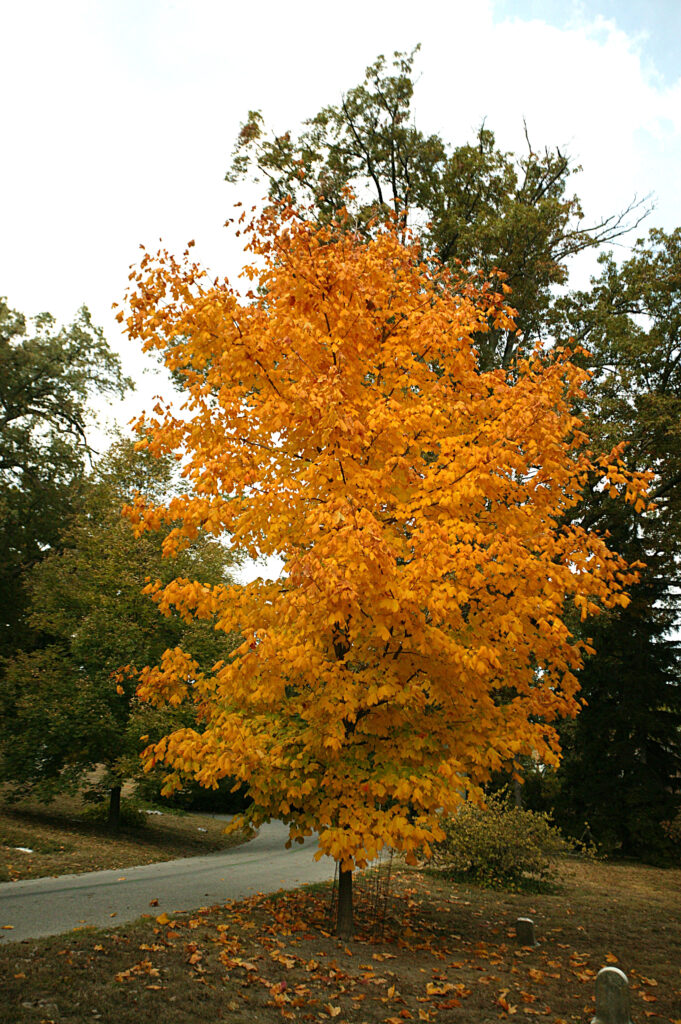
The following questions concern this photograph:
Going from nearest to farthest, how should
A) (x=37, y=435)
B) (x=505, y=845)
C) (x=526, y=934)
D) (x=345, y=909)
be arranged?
1. (x=345, y=909)
2. (x=526, y=934)
3. (x=505, y=845)
4. (x=37, y=435)

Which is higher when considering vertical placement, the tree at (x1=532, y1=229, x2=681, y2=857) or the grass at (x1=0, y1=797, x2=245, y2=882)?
the tree at (x1=532, y1=229, x2=681, y2=857)

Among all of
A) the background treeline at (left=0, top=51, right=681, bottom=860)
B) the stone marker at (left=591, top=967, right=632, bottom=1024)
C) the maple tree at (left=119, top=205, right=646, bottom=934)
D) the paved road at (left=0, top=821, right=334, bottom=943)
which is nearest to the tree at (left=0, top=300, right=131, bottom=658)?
the background treeline at (left=0, top=51, right=681, bottom=860)

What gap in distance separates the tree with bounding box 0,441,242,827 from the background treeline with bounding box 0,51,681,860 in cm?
5

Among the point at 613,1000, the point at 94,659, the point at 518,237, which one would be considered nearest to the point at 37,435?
the point at 94,659

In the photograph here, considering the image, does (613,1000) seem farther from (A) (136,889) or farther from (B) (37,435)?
(B) (37,435)

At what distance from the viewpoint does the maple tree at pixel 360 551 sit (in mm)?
5535

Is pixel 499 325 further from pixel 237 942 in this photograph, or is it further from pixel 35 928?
pixel 35 928

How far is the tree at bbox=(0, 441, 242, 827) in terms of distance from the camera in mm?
13805

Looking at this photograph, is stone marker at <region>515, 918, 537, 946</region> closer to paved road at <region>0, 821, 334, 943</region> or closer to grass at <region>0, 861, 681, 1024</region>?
grass at <region>0, 861, 681, 1024</region>

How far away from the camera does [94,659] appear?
14.4 m

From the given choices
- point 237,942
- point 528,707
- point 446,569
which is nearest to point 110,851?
point 237,942

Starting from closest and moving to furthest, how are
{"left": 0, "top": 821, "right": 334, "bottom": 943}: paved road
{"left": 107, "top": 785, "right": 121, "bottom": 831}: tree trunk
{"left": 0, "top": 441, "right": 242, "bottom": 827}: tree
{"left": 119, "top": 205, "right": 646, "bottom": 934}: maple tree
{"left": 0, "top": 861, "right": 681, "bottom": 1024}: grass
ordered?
{"left": 0, "top": 861, "right": 681, "bottom": 1024}: grass < {"left": 119, "top": 205, "right": 646, "bottom": 934}: maple tree < {"left": 0, "top": 821, "right": 334, "bottom": 943}: paved road < {"left": 0, "top": 441, "right": 242, "bottom": 827}: tree < {"left": 107, "top": 785, "right": 121, "bottom": 831}: tree trunk

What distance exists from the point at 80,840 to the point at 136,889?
5.44m

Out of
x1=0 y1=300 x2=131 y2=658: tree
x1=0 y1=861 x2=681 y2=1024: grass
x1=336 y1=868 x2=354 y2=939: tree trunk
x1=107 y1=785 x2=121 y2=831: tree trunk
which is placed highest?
x1=0 y1=300 x2=131 y2=658: tree
